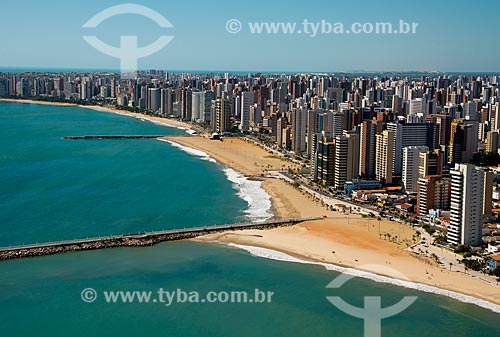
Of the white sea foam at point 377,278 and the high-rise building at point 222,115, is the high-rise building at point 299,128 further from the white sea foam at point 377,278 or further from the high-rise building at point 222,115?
the white sea foam at point 377,278

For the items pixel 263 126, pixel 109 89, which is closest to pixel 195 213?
pixel 263 126

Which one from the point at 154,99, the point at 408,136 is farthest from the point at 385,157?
the point at 154,99

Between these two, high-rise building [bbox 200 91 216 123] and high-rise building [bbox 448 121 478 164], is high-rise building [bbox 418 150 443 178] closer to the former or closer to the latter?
high-rise building [bbox 448 121 478 164]

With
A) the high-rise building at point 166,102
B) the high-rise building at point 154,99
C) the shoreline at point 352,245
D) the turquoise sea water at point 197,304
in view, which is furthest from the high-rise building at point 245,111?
the turquoise sea water at point 197,304

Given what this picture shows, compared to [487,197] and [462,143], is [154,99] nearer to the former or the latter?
[462,143]

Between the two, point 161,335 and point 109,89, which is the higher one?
point 109,89

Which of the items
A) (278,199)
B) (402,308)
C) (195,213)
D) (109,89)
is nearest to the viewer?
(402,308)

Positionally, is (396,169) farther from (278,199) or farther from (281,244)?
(281,244)
